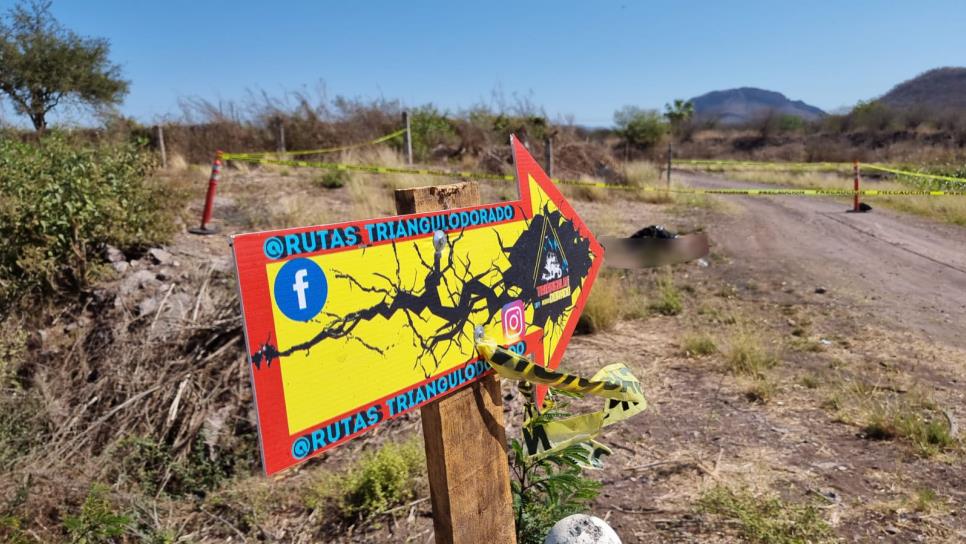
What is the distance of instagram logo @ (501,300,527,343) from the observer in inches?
76.5

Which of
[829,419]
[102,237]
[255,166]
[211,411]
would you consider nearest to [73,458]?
[211,411]

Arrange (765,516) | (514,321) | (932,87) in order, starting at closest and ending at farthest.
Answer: (514,321)
(765,516)
(932,87)

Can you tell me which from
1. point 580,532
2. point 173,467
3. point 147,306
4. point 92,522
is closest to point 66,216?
point 147,306

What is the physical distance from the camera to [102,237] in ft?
21.2

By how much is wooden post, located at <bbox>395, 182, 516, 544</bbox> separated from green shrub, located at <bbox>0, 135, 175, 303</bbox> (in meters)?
5.91

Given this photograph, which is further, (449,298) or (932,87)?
(932,87)

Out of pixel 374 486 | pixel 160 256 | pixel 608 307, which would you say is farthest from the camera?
pixel 160 256

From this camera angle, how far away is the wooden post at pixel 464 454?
173cm

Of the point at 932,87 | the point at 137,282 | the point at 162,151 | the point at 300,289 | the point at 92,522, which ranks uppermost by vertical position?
the point at 932,87

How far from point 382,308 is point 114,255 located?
6.25 m

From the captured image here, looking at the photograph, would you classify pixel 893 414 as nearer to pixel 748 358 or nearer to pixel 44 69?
pixel 748 358

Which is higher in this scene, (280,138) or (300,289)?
(280,138)

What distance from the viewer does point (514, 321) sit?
1.98 m

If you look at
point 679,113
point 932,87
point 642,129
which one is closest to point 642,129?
point 642,129
